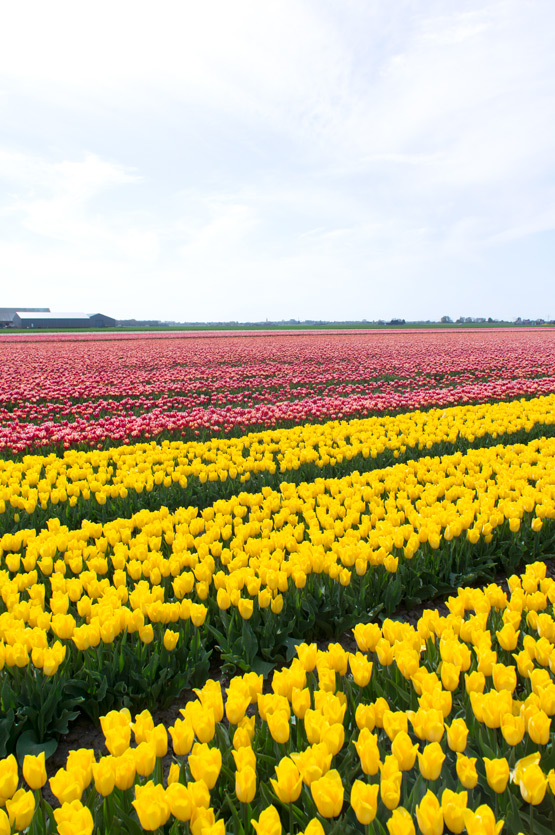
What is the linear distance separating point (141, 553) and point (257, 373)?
48.2 ft

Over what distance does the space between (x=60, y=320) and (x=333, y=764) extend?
367ft

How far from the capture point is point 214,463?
7.14 m

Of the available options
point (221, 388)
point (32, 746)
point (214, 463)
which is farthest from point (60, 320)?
point (32, 746)

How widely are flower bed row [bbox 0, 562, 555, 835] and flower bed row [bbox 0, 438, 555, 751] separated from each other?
0.66m

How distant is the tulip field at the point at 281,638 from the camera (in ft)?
5.89

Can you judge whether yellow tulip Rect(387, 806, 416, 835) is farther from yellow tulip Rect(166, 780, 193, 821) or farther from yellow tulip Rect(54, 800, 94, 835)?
yellow tulip Rect(54, 800, 94, 835)

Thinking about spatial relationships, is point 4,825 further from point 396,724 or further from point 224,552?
point 224,552

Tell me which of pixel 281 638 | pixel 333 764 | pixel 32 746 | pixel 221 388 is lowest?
pixel 32 746

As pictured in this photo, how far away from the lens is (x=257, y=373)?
18.4 m

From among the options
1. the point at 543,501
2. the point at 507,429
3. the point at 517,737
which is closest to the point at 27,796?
the point at 517,737

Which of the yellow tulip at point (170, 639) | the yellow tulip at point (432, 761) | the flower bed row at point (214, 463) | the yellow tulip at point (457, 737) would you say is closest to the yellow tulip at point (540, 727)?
the yellow tulip at point (457, 737)

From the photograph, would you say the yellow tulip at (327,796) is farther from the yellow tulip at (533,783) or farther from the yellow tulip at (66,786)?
the yellow tulip at (66,786)

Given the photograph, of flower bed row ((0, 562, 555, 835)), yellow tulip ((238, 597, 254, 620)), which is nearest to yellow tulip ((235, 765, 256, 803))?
flower bed row ((0, 562, 555, 835))

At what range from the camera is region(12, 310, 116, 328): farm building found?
101m
